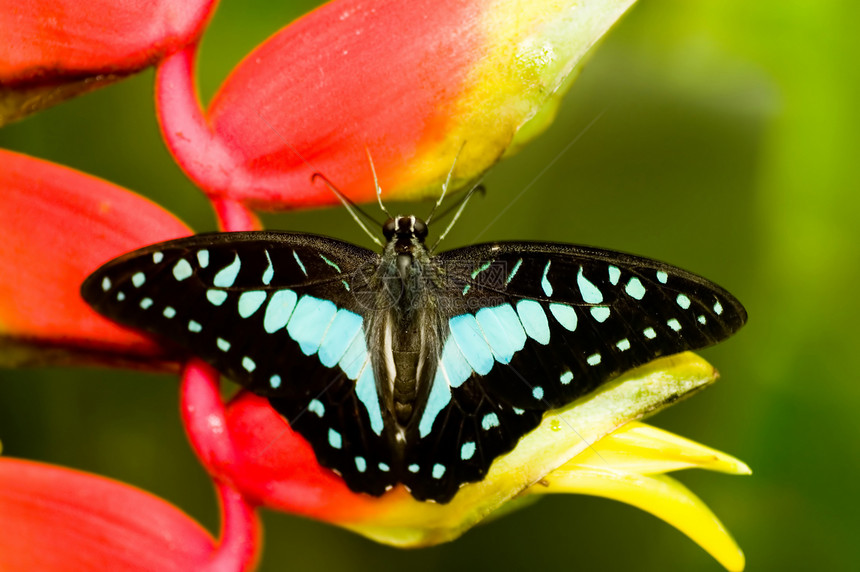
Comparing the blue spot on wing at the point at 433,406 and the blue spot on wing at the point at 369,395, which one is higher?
the blue spot on wing at the point at 433,406

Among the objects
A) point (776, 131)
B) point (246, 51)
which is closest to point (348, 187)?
point (246, 51)

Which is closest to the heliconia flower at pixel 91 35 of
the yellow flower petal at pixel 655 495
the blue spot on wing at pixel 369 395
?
the blue spot on wing at pixel 369 395

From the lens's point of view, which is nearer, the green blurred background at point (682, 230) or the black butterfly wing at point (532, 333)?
the black butterfly wing at point (532, 333)

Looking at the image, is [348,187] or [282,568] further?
[282,568]

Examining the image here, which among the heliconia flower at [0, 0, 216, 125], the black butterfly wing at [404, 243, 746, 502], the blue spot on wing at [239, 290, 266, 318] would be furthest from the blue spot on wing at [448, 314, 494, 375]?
the heliconia flower at [0, 0, 216, 125]

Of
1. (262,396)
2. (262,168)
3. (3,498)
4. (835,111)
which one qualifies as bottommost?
(3,498)

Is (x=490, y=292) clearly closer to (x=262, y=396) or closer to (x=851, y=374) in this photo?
(x=262, y=396)

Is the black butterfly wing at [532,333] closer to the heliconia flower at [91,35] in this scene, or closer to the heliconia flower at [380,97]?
the heliconia flower at [380,97]

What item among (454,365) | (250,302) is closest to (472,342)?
(454,365)
